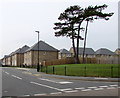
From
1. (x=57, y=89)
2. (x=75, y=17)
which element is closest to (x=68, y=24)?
(x=75, y=17)

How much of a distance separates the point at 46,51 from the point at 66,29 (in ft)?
126

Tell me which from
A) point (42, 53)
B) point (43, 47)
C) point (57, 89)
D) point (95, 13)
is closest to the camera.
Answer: point (57, 89)

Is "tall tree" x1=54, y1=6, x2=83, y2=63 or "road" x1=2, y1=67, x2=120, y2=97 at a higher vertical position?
"tall tree" x1=54, y1=6, x2=83, y2=63

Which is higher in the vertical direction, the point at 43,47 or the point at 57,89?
the point at 43,47

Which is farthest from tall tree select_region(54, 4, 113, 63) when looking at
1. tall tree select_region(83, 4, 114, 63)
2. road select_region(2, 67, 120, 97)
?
road select_region(2, 67, 120, 97)

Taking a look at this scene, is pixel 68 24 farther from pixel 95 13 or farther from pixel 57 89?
pixel 57 89

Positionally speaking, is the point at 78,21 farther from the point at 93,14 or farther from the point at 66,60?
the point at 66,60

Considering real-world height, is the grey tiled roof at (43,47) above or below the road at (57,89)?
above

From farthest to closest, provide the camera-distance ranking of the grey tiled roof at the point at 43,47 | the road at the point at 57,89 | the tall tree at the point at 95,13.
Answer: the grey tiled roof at the point at 43,47, the tall tree at the point at 95,13, the road at the point at 57,89

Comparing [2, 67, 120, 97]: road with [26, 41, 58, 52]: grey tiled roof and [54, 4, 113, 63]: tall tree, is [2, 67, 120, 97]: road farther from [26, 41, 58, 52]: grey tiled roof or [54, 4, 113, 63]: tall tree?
[26, 41, 58, 52]: grey tiled roof

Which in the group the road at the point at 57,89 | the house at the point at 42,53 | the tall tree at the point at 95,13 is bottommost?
the road at the point at 57,89

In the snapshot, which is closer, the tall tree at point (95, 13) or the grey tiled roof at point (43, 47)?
the tall tree at point (95, 13)

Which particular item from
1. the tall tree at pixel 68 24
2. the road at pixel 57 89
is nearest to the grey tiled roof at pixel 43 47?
the tall tree at pixel 68 24

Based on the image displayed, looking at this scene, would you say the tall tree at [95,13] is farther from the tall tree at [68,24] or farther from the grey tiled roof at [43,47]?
the grey tiled roof at [43,47]
